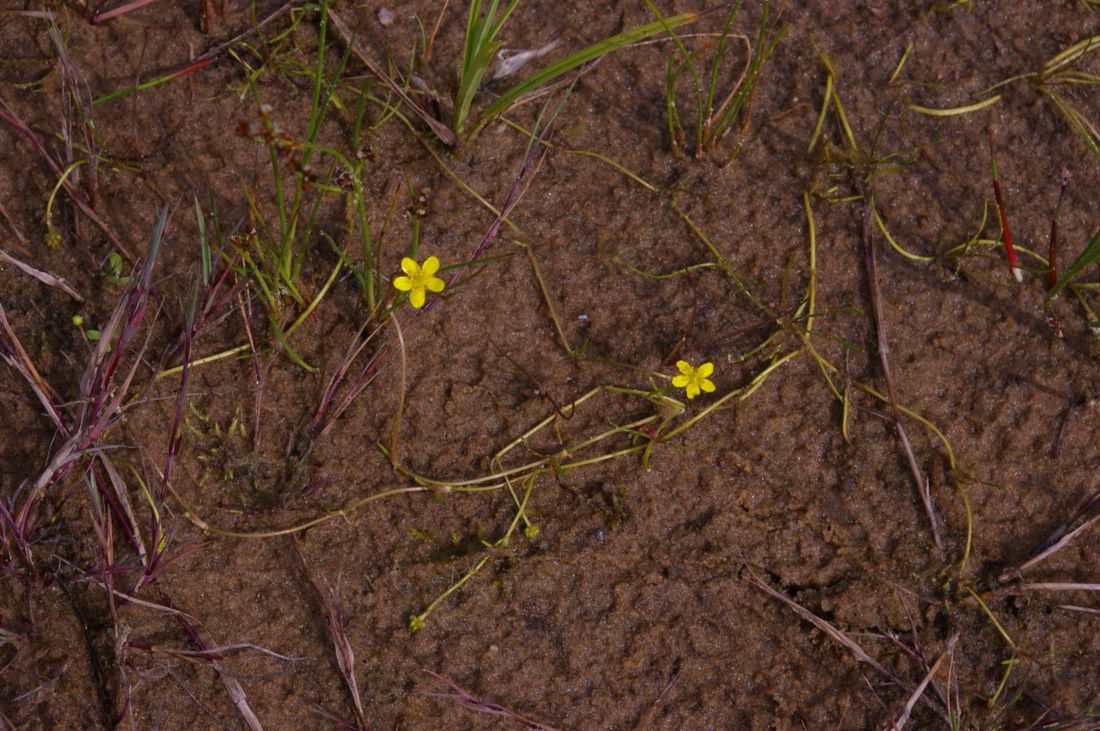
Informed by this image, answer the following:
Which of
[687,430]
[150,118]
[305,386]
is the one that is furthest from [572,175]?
[150,118]

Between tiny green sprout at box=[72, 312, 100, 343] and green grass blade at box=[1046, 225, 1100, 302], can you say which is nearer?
green grass blade at box=[1046, 225, 1100, 302]

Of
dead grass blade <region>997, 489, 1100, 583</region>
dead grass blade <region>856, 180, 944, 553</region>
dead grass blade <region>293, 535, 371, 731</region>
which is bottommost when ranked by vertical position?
dead grass blade <region>293, 535, 371, 731</region>

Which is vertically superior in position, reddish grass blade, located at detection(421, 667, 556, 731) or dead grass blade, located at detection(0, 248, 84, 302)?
dead grass blade, located at detection(0, 248, 84, 302)

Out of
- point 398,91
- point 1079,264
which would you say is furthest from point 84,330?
point 1079,264

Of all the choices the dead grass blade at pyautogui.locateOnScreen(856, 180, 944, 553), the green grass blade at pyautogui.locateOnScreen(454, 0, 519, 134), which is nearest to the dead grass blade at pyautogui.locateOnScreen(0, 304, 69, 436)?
the green grass blade at pyautogui.locateOnScreen(454, 0, 519, 134)

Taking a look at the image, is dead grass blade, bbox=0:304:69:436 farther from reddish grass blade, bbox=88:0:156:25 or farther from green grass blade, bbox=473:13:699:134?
green grass blade, bbox=473:13:699:134

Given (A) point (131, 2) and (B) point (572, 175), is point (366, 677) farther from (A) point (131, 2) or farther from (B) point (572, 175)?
(A) point (131, 2)

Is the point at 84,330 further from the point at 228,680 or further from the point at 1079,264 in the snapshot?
the point at 1079,264
